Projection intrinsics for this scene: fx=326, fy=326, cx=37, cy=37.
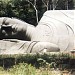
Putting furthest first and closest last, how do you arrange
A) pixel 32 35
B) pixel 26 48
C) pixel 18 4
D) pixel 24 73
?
pixel 18 4, pixel 32 35, pixel 26 48, pixel 24 73

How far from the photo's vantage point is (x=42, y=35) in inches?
337

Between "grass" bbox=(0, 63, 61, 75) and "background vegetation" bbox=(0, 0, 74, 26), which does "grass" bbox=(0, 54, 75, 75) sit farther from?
"background vegetation" bbox=(0, 0, 74, 26)

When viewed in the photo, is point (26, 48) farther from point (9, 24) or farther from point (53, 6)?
point (53, 6)

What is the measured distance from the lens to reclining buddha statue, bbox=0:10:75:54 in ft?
26.1

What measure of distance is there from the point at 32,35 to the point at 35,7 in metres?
17.1

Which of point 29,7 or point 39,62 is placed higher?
point 29,7

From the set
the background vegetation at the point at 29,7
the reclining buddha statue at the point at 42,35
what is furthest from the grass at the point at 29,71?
the background vegetation at the point at 29,7

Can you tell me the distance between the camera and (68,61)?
6.35 metres

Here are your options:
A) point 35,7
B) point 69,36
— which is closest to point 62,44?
point 69,36

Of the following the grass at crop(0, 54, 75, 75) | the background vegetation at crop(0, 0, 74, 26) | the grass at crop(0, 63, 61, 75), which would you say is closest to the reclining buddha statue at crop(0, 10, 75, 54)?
the grass at crop(0, 54, 75, 75)

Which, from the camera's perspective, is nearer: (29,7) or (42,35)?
(42,35)

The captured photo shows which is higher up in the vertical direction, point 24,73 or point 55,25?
point 55,25

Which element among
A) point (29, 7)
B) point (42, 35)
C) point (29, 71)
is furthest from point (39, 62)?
point (29, 7)

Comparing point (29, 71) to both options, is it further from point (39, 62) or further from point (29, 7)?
point (29, 7)
